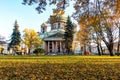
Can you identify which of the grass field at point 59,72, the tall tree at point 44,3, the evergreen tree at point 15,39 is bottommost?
the grass field at point 59,72

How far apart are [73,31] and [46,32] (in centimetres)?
3302

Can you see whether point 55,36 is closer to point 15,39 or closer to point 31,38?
point 31,38

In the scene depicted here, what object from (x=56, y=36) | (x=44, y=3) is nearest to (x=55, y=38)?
(x=56, y=36)

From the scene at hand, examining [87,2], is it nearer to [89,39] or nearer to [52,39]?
[89,39]

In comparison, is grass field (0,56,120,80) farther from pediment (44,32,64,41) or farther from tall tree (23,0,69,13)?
pediment (44,32,64,41)

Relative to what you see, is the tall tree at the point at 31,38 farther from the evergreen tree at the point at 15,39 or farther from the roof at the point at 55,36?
the roof at the point at 55,36

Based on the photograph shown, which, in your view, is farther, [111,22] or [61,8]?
[111,22]

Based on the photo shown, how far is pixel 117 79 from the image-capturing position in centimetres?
908

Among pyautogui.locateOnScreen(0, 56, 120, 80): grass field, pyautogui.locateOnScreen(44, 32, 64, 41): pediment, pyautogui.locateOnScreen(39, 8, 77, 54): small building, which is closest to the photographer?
pyautogui.locateOnScreen(0, 56, 120, 80): grass field

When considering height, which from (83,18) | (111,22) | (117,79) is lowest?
(117,79)

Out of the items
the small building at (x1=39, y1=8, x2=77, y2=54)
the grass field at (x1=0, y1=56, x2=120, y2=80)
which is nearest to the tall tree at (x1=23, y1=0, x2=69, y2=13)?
the grass field at (x1=0, y1=56, x2=120, y2=80)

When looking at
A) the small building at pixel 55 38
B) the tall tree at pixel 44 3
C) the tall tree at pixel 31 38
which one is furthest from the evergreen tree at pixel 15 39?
the tall tree at pixel 44 3

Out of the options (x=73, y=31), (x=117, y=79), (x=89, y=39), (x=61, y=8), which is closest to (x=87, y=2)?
(x=61, y=8)

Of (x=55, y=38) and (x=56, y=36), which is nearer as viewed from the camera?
(x=56, y=36)
